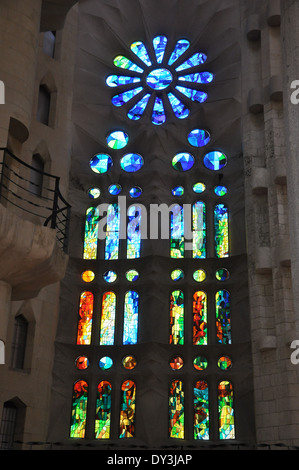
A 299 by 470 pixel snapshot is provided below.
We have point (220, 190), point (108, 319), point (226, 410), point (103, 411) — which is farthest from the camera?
point (220, 190)

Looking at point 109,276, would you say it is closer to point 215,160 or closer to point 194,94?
point 215,160

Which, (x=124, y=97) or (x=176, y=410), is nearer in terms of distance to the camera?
(x=176, y=410)

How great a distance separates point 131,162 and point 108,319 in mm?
4827

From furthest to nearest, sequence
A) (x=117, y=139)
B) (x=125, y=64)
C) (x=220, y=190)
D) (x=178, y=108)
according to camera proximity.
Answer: (x=125, y=64) < (x=178, y=108) < (x=117, y=139) < (x=220, y=190)

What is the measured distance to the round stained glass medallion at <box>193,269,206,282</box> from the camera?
18.4m

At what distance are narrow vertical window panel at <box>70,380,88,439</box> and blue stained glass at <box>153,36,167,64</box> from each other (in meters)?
10.2

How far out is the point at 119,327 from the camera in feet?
59.1

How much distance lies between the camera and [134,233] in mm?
19234

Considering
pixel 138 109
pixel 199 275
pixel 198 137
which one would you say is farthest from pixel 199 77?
pixel 199 275

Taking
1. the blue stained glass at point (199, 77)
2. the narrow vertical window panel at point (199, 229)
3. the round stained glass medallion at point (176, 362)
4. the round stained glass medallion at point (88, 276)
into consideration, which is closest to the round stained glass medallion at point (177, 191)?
the narrow vertical window panel at point (199, 229)

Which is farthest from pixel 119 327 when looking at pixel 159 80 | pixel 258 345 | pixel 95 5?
pixel 95 5

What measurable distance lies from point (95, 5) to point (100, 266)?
313 inches

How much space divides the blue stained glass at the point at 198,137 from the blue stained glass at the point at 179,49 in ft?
8.44
